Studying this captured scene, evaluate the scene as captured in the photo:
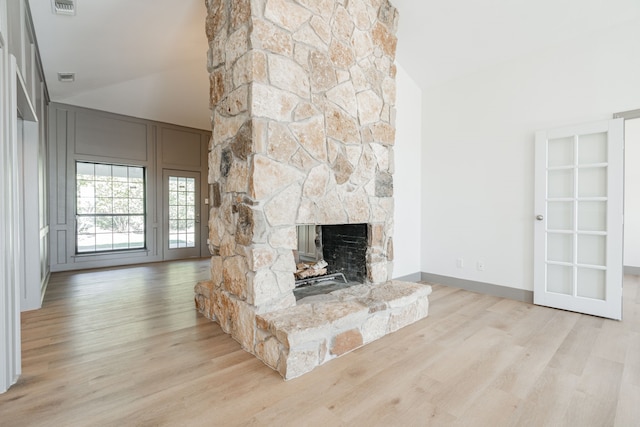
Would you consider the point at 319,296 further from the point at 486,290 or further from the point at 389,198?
the point at 486,290

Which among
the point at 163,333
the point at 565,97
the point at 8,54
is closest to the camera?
the point at 8,54

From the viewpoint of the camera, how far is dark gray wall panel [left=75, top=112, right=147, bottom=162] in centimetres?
534

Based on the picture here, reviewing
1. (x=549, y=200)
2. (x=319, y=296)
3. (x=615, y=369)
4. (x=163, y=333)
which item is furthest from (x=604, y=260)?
(x=163, y=333)

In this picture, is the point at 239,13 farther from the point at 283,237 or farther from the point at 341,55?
the point at 283,237

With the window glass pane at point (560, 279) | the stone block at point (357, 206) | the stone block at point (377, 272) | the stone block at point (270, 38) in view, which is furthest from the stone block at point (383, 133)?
the window glass pane at point (560, 279)

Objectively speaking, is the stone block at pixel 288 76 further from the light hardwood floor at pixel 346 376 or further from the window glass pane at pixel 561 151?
the window glass pane at pixel 561 151

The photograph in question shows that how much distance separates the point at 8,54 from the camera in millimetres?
1930

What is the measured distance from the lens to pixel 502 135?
12.0 feet

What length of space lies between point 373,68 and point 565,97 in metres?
2.05

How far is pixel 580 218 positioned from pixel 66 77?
6.51m

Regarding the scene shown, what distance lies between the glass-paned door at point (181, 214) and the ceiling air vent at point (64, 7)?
3652 mm

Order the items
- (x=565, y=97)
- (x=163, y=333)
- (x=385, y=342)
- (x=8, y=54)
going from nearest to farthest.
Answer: (x=8, y=54) → (x=385, y=342) → (x=163, y=333) → (x=565, y=97)

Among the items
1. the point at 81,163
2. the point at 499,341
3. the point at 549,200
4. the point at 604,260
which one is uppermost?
the point at 81,163

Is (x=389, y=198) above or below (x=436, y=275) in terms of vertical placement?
above
